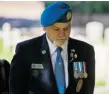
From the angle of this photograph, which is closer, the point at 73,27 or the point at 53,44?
the point at 53,44

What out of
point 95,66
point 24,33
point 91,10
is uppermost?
point 91,10

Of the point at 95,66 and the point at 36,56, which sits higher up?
the point at 36,56

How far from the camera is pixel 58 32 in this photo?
1.30 meters

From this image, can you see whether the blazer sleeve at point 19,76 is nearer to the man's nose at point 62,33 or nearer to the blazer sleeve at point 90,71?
the man's nose at point 62,33

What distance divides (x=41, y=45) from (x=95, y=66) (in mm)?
363

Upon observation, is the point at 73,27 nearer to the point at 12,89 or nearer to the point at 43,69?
the point at 43,69

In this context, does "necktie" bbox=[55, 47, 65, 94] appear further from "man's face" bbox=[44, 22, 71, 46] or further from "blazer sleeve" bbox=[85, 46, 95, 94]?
"blazer sleeve" bbox=[85, 46, 95, 94]

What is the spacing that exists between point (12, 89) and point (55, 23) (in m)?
0.34

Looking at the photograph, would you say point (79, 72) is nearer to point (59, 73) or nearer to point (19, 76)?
point (59, 73)

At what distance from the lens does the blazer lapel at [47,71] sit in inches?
51.1

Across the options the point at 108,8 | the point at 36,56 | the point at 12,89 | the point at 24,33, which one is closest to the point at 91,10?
the point at 108,8

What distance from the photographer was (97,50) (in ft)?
5.34

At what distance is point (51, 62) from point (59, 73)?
6 cm

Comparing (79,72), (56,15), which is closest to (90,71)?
(79,72)
